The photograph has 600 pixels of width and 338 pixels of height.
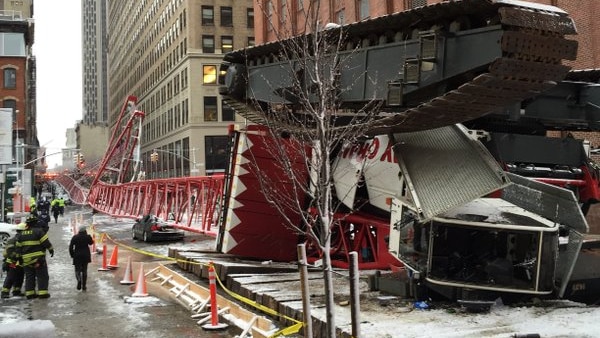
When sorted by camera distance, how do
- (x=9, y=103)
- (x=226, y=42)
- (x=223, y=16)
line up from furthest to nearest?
(x=223, y=16)
(x=226, y=42)
(x=9, y=103)

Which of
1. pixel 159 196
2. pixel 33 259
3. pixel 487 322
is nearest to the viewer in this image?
pixel 487 322

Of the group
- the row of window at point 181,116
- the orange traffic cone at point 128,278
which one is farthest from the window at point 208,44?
the orange traffic cone at point 128,278

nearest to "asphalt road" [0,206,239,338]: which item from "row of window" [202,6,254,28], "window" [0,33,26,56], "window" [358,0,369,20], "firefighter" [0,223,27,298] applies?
"firefighter" [0,223,27,298]

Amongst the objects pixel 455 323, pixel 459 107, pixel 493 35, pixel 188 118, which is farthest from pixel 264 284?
pixel 188 118

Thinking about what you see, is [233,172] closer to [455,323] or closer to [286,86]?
[286,86]

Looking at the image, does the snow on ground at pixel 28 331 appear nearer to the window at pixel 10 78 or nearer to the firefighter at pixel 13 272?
the firefighter at pixel 13 272

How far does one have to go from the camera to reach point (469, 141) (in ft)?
32.4

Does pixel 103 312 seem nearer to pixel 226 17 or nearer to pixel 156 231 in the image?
pixel 156 231

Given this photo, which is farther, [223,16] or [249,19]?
[249,19]

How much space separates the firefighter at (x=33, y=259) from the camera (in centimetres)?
1289

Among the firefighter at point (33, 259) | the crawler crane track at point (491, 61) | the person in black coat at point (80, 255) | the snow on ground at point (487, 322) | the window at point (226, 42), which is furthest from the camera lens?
the window at point (226, 42)

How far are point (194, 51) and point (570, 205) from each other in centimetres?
5880

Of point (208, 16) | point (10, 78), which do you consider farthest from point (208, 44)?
point (10, 78)

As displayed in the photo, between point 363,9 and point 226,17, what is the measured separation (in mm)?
34575
